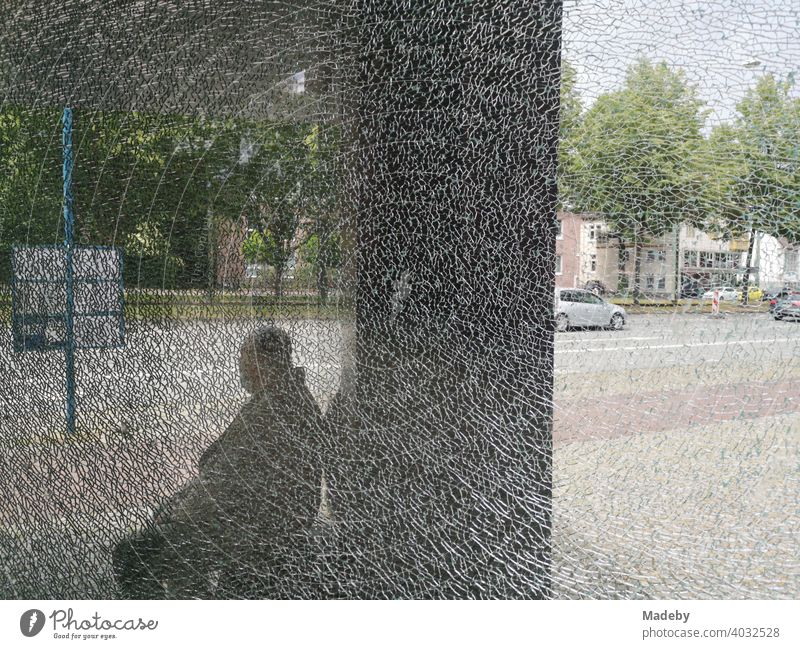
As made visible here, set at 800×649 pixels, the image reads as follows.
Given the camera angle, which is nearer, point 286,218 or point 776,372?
point 776,372

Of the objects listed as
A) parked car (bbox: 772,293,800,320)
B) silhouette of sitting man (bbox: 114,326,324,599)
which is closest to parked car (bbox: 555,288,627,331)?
parked car (bbox: 772,293,800,320)

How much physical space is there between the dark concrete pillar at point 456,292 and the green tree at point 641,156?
5 cm

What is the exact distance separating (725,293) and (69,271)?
37.2 inches

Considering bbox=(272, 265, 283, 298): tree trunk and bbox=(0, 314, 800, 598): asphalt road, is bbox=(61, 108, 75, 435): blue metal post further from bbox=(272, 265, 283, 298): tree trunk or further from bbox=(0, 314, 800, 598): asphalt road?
bbox=(272, 265, 283, 298): tree trunk

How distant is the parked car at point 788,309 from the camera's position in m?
0.74

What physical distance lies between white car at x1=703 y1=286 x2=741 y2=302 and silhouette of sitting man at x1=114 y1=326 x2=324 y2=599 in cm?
53

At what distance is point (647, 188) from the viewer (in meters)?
0.78

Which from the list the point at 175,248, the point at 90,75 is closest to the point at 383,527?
the point at 175,248

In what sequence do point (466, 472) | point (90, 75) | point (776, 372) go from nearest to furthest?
point (776, 372) → point (466, 472) → point (90, 75)

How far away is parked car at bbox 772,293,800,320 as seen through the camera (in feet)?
2.42

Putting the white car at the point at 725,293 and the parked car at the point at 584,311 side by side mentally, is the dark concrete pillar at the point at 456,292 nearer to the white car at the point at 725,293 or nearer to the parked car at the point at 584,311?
the parked car at the point at 584,311

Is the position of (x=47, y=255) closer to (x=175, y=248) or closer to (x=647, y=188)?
(x=175, y=248)

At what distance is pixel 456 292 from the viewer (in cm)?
85

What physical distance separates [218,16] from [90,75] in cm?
24
